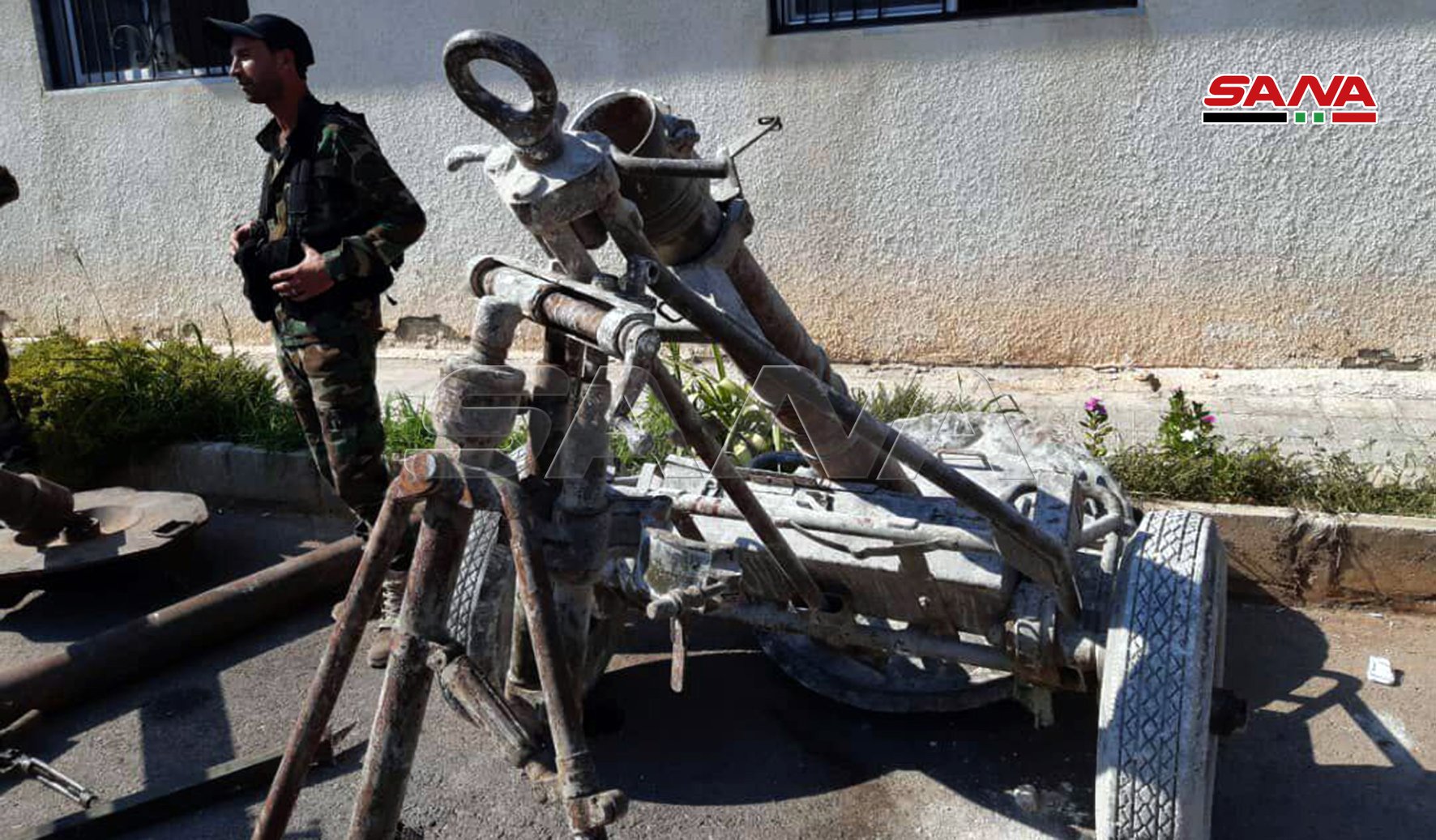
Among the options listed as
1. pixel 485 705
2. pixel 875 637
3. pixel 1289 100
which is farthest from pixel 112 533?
pixel 1289 100

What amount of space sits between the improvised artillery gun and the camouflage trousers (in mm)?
935

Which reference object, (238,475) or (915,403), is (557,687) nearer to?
(915,403)

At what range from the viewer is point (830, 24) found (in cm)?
565

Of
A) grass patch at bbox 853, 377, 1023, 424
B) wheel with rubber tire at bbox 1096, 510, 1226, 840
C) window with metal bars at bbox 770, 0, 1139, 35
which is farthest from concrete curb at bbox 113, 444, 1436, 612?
window with metal bars at bbox 770, 0, 1139, 35

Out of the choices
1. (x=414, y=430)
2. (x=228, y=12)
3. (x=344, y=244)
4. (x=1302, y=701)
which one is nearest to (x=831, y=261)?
(x=414, y=430)

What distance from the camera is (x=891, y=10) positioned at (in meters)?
5.61

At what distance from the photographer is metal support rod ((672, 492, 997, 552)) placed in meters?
2.52

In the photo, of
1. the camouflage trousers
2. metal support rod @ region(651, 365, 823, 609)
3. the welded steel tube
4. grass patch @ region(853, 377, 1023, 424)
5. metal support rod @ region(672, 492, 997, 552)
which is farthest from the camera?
grass patch @ region(853, 377, 1023, 424)

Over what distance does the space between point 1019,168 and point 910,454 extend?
11.7ft

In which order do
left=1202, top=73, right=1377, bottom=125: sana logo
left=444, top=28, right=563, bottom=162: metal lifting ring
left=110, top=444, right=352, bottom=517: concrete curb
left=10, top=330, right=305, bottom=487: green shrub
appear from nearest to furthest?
left=444, top=28, right=563, bottom=162: metal lifting ring < left=1202, top=73, right=1377, bottom=125: sana logo < left=110, top=444, right=352, bottom=517: concrete curb < left=10, top=330, right=305, bottom=487: green shrub

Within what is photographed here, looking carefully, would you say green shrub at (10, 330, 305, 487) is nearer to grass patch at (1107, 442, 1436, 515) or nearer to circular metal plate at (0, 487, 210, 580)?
circular metal plate at (0, 487, 210, 580)

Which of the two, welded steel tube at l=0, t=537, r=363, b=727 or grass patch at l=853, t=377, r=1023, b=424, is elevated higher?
grass patch at l=853, t=377, r=1023, b=424

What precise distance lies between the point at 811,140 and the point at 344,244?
2856mm

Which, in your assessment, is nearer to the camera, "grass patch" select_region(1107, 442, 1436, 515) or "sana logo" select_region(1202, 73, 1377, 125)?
"grass patch" select_region(1107, 442, 1436, 515)
